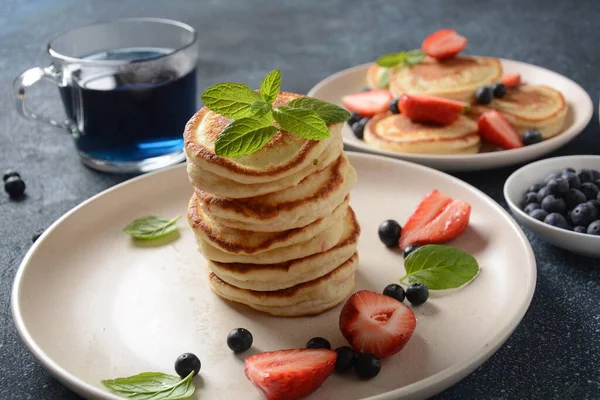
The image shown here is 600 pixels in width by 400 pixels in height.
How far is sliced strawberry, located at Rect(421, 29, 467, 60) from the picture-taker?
348cm

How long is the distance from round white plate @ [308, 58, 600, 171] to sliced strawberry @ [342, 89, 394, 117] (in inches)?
3.9

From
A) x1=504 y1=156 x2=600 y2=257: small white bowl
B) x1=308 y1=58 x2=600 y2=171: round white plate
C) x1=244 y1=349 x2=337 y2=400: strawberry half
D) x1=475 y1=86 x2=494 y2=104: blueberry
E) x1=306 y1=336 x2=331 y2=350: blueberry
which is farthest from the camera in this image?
x1=475 y1=86 x2=494 y2=104: blueberry

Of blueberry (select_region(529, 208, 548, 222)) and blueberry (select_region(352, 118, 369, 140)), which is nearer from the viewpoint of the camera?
blueberry (select_region(529, 208, 548, 222))

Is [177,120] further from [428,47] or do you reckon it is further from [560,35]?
[560,35]

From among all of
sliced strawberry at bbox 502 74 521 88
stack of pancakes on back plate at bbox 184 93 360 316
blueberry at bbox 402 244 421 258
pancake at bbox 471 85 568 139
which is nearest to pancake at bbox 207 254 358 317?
stack of pancakes on back plate at bbox 184 93 360 316

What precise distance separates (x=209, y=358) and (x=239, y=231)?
1.16 ft

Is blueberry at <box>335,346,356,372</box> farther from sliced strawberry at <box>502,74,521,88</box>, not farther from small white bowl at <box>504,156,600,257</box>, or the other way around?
sliced strawberry at <box>502,74,521,88</box>

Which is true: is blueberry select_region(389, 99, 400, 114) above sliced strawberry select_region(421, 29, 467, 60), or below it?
below

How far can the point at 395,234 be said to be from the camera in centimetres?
236

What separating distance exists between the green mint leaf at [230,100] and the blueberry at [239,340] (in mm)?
573

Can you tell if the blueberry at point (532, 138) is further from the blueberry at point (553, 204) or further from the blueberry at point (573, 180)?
the blueberry at point (553, 204)

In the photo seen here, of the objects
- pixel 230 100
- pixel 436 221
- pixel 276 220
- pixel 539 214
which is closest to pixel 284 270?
pixel 276 220

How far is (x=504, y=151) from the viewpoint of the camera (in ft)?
9.05

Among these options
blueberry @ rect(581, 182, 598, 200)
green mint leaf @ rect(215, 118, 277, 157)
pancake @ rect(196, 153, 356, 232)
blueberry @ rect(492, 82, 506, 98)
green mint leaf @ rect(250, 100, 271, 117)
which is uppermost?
green mint leaf @ rect(250, 100, 271, 117)
